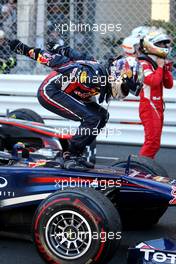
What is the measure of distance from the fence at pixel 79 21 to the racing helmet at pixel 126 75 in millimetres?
3831

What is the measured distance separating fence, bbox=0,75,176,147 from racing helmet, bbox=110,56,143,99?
11.4 ft

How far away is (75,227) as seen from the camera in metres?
4.48

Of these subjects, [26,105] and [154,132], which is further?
[26,105]

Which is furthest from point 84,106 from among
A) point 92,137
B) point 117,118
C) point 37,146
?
point 117,118

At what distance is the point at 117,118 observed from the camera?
9.67m

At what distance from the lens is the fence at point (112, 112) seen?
950 cm

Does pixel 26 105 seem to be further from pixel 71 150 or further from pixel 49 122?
pixel 71 150

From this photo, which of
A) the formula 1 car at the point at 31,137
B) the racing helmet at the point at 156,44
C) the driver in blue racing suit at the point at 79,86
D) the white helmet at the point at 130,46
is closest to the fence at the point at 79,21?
the white helmet at the point at 130,46

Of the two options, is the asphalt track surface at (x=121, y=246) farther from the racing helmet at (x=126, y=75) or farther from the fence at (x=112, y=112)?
the fence at (x=112, y=112)

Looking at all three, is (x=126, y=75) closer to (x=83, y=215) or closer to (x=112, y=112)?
(x=83, y=215)

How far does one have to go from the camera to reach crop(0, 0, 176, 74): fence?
9688mm

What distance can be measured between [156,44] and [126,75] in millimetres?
1805

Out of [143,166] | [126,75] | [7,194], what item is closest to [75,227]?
[7,194]

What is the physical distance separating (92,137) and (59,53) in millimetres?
862
